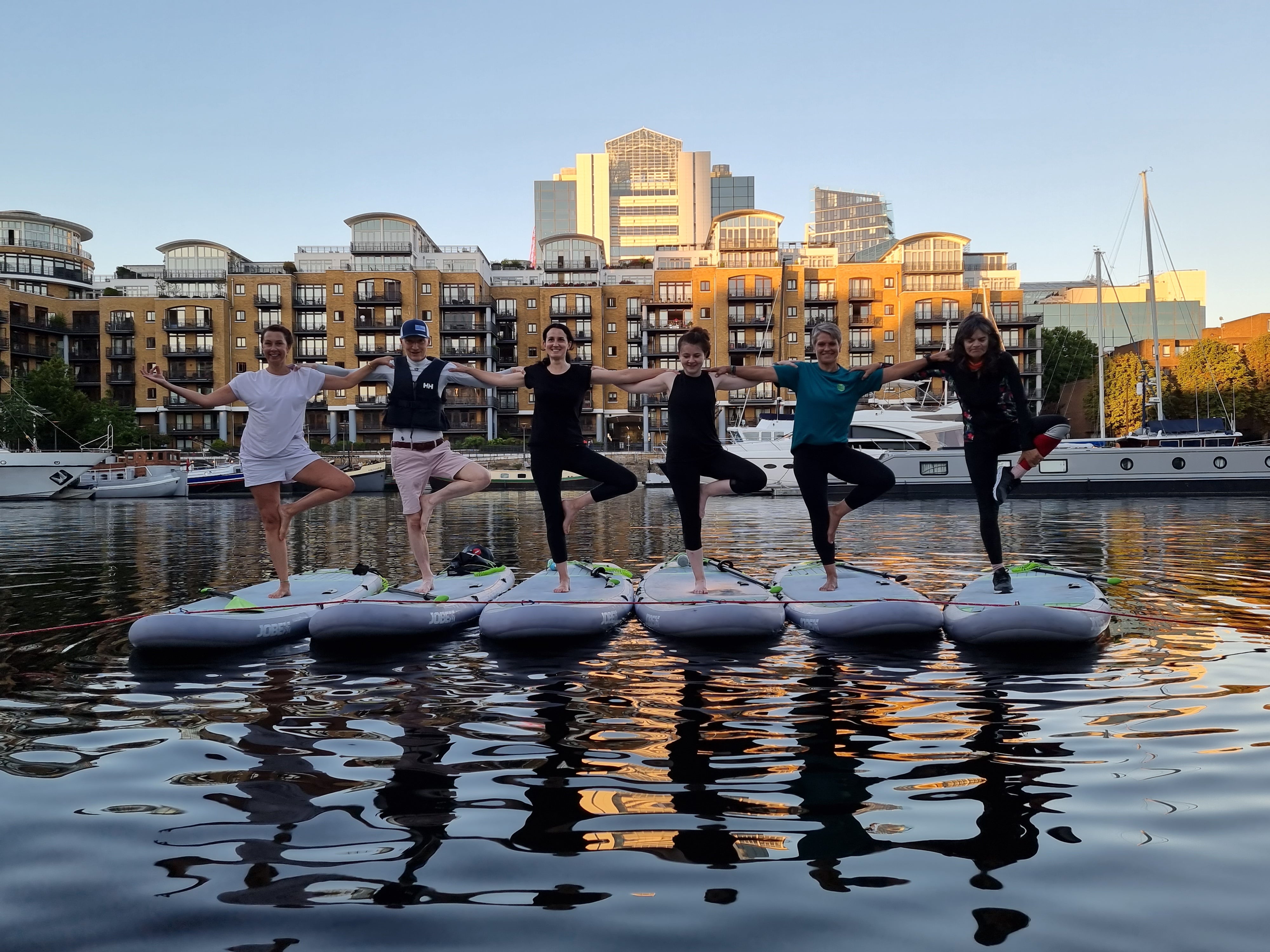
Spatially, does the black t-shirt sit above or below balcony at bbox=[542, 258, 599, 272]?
below

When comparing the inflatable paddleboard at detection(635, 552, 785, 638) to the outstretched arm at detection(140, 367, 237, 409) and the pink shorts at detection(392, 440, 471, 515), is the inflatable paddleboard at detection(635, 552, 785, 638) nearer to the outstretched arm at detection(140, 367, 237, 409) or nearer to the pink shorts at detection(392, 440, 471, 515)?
the pink shorts at detection(392, 440, 471, 515)

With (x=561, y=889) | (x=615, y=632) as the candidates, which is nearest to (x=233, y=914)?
(x=561, y=889)

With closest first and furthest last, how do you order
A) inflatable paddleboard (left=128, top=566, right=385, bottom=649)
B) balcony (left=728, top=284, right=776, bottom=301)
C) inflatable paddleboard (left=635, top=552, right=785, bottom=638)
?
inflatable paddleboard (left=128, top=566, right=385, bottom=649) < inflatable paddleboard (left=635, top=552, right=785, bottom=638) < balcony (left=728, top=284, right=776, bottom=301)

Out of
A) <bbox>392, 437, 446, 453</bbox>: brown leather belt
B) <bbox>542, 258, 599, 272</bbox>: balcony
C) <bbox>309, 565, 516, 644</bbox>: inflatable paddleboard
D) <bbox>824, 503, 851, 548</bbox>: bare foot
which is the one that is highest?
<bbox>542, 258, 599, 272</bbox>: balcony

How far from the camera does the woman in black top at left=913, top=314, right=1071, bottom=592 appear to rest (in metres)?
7.35

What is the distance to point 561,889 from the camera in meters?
2.91

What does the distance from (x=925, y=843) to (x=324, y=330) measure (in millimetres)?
80906

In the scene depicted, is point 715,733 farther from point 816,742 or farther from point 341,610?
point 341,610

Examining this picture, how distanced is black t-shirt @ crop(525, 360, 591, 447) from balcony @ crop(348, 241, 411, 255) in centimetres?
7614

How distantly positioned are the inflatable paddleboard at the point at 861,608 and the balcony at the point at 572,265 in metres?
79.3

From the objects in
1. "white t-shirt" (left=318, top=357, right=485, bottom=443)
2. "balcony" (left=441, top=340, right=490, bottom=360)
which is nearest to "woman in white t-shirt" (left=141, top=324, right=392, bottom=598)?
"white t-shirt" (left=318, top=357, right=485, bottom=443)

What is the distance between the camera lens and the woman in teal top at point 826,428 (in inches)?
305

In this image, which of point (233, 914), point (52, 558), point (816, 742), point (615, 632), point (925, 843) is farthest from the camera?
point (52, 558)

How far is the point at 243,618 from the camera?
701 cm
